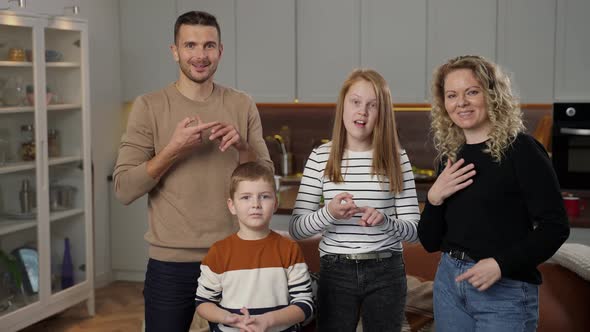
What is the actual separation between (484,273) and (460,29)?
3.43 m

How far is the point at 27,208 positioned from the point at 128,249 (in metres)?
1.40

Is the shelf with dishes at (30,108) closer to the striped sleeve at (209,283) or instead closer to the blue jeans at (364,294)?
the striped sleeve at (209,283)

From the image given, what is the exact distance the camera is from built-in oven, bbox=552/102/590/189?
4688 mm

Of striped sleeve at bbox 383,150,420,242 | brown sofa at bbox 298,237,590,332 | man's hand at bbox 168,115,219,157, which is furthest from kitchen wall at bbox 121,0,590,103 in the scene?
man's hand at bbox 168,115,219,157

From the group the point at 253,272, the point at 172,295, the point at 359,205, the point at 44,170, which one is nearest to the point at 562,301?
the point at 359,205

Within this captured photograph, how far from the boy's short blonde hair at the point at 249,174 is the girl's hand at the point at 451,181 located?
0.51 meters

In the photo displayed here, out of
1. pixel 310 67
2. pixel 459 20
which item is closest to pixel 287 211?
pixel 310 67

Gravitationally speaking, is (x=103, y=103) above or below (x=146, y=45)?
below

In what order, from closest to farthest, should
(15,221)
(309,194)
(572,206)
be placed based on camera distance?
(309,194) → (572,206) → (15,221)

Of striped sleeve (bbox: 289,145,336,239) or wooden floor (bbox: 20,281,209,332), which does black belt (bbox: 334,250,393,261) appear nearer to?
striped sleeve (bbox: 289,145,336,239)

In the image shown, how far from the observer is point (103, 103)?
221 inches

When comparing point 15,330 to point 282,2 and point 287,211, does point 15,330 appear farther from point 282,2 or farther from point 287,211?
point 282,2

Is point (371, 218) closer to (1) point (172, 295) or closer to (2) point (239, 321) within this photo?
(2) point (239, 321)

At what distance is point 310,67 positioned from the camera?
5.36 meters
